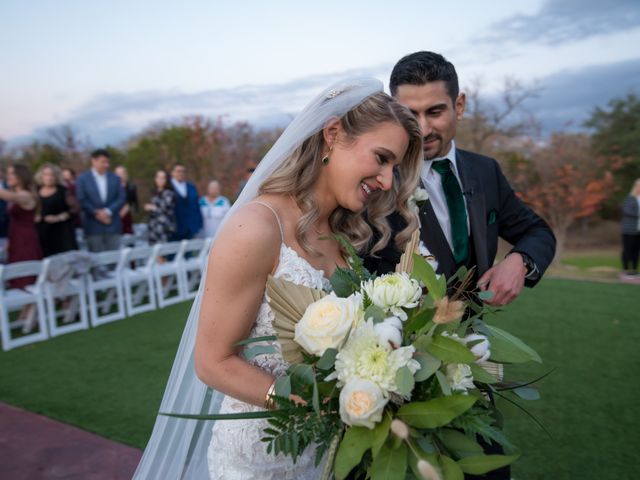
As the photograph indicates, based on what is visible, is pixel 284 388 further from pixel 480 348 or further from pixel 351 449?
pixel 480 348

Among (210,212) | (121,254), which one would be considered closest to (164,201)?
(210,212)

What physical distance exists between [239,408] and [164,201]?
8.10m

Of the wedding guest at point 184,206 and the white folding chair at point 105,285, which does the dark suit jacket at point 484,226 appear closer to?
the white folding chair at point 105,285

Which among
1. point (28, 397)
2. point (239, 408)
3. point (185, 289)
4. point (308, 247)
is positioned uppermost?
point (308, 247)

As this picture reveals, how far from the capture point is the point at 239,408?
6.21 feet

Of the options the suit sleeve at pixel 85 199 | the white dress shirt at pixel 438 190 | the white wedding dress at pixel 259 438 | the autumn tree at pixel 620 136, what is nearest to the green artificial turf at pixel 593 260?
the autumn tree at pixel 620 136

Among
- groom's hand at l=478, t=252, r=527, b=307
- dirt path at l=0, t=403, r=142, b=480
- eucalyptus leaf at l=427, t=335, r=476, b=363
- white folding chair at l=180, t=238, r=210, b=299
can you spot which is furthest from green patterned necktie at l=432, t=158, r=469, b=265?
white folding chair at l=180, t=238, r=210, b=299

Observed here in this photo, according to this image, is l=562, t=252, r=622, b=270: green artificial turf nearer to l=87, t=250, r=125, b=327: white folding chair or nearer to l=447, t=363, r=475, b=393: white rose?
l=87, t=250, r=125, b=327: white folding chair

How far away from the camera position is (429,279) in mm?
1369

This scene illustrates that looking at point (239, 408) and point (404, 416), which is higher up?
point (404, 416)

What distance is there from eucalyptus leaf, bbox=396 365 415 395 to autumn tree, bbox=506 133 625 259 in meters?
13.5

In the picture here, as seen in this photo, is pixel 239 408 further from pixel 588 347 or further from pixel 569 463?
pixel 588 347

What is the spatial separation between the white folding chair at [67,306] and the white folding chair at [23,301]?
10 centimetres

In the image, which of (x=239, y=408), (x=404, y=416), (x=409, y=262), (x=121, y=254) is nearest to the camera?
(x=404, y=416)
